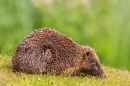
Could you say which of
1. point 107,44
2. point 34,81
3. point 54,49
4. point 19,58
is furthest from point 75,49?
point 107,44

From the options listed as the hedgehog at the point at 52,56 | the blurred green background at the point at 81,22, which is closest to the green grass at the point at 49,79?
the hedgehog at the point at 52,56

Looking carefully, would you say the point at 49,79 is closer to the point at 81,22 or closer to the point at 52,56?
the point at 52,56

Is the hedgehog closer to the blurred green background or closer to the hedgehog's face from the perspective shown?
the hedgehog's face

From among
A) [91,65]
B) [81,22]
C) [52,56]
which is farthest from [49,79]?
[81,22]

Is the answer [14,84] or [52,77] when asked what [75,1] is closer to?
[52,77]

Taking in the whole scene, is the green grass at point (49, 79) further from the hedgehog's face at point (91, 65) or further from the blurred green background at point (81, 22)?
the blurred green background at point (81, 22)

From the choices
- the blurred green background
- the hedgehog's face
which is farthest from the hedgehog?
the blurred green background
